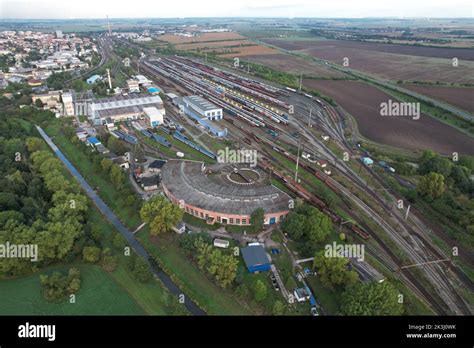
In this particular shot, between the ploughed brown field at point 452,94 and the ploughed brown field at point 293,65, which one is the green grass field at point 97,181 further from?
the ploughed brown field at point 293,65

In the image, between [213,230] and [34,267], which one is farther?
[213,230]

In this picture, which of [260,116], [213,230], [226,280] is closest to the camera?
[226,280]

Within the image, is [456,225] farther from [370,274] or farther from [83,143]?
[83,143]

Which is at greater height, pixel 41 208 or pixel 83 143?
pixel 83 143

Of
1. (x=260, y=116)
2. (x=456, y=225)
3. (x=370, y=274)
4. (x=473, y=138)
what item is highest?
(x=260, y=116)

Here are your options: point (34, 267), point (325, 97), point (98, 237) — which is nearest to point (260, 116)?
point (325, 97)

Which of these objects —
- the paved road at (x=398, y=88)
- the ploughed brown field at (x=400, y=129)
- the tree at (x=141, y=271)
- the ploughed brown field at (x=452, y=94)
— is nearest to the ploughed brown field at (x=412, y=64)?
the paved road at (x=398, y=88)

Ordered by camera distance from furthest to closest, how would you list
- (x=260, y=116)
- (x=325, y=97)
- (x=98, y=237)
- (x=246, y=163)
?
1. (x=325, y=97)
2. (x=260, y=116)
3. (x=246, y=163)
4. (x=98, y=237)

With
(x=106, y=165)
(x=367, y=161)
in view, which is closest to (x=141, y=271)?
(x=106, y=165)
